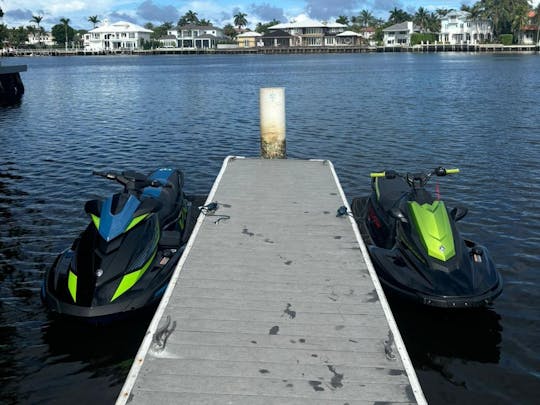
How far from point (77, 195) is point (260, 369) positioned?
11351 millimetres

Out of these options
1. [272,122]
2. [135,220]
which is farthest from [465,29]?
[135,220]

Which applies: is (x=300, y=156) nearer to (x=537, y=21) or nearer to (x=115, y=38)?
(x=537, y=21)

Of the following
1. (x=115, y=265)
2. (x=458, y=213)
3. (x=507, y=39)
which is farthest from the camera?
(x=507, y=39)

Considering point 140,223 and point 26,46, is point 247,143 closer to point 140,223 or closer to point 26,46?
point 140,223

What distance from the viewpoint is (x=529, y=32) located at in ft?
412

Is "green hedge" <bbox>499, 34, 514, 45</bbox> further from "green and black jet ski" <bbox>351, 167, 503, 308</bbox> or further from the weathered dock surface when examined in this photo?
"green and black jet ski" <bbox>351, 167, 503, 308</bbox>

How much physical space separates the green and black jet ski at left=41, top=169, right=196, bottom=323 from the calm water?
2.46ft

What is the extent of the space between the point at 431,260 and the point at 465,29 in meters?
142

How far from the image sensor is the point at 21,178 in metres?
17.3

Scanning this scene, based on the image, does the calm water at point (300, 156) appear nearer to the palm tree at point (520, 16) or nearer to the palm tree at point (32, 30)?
the palm tree at point (520, 16)

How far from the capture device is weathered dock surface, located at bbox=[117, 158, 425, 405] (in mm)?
5117

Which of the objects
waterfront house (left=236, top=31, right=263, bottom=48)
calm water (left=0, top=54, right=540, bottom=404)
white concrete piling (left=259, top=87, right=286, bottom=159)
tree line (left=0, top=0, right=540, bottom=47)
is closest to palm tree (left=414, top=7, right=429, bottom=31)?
tree line (left=0, top=0, right=540, bottom=47)

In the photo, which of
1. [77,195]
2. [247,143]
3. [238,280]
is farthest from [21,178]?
[238,280]

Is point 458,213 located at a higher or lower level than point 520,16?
lower
